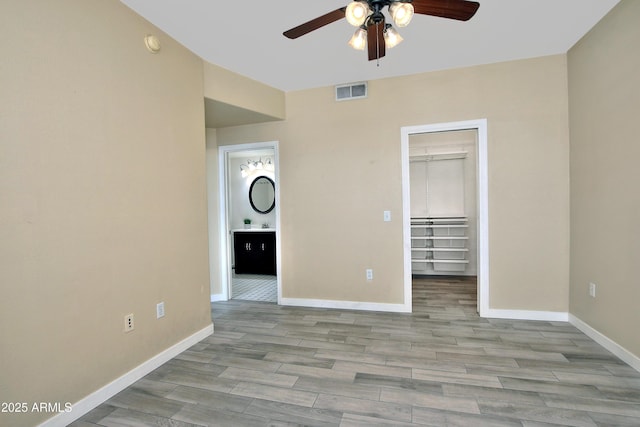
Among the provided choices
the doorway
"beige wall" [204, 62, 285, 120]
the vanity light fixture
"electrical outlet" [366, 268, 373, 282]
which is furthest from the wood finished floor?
the vanity light fixture

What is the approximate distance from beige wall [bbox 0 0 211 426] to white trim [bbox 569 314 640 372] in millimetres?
3450

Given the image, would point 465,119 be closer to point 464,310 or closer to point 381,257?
point 381,257

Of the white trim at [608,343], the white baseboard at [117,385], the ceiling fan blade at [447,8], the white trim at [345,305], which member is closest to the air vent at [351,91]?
the ceiling fan blade at [447,8]

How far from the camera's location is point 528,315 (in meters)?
3.07

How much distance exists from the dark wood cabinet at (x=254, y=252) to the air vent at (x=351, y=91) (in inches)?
113

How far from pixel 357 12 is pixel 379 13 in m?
0.20

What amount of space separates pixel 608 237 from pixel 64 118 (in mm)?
3880

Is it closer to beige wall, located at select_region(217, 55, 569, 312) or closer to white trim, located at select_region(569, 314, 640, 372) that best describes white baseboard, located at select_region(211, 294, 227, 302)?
beige wall, located at select_region(217, 55, 569, 312)

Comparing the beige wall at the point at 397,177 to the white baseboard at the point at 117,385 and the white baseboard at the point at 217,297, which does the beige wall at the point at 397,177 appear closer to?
the white baseboard at the point at 217,297

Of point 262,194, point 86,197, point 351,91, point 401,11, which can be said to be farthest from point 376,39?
point 262,194

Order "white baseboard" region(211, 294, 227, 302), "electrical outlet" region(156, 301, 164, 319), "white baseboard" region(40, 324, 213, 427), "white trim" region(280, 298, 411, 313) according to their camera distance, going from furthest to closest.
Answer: "white baseboard" region(211, 294, 227, 302), "white trim" region(280, 298, 411, 313), "electrical outlet" region(156, 301, 164, 319), "white baseboard" region(40, 324, 213, 427)

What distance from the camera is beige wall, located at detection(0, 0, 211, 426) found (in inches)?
58.4

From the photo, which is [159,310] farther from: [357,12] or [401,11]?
[401,11]

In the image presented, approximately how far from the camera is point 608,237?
235 centimetres
